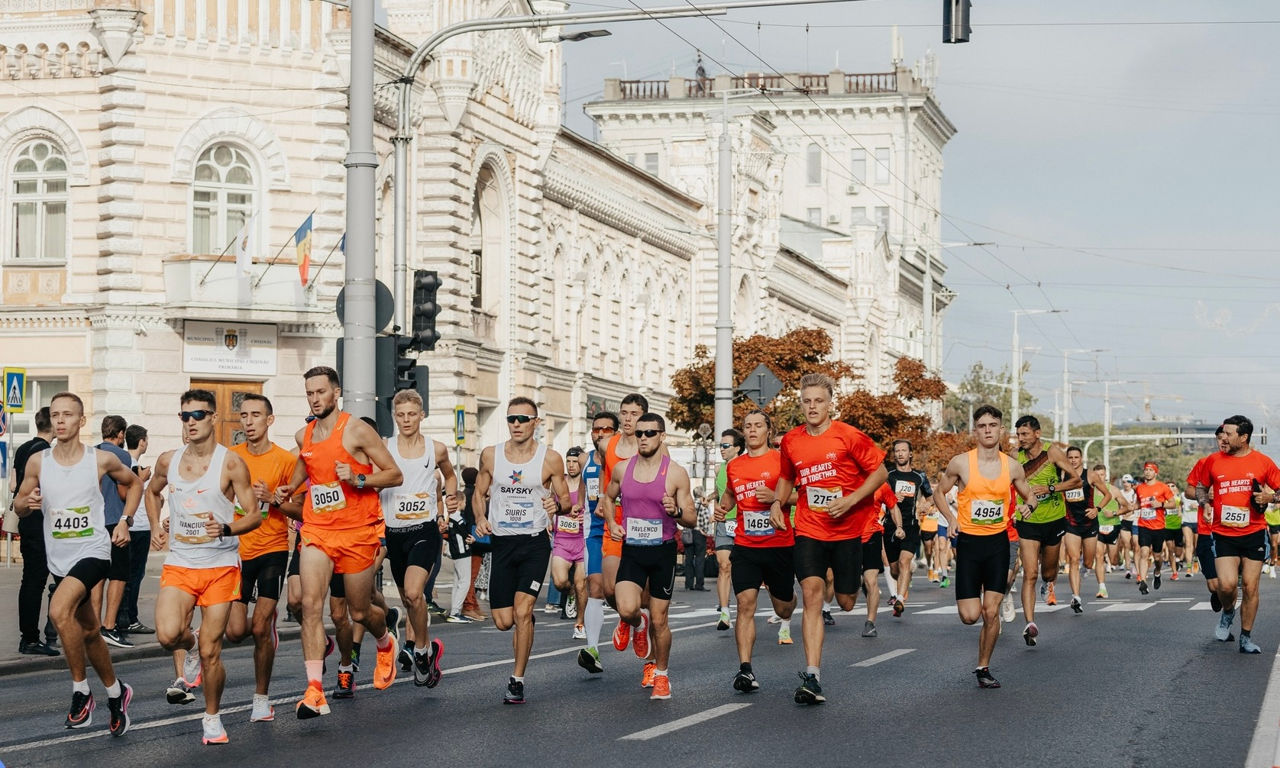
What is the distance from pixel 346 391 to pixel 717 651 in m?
4.50

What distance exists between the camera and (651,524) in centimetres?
1303

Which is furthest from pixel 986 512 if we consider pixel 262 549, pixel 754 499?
pixel 262 549

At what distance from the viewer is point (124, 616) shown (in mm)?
18422

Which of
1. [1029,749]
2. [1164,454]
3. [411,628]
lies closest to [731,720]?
[1029,749]

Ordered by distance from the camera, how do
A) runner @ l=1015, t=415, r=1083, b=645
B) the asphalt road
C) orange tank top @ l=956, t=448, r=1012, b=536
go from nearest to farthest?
the asphalt road
orange tank top @ l=956, t=448, r=1012, b=536
runner @ l=1015, t=415, r=1083, b=645

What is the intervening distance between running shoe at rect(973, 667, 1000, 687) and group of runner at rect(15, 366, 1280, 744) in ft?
0.04

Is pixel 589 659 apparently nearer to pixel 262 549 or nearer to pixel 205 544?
pixel 262 549

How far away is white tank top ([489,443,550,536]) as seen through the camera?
516 inches

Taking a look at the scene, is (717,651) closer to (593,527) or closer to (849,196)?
(593,527)

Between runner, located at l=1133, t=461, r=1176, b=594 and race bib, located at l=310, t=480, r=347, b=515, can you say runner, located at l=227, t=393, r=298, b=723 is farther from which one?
runner, located at l=1133, t=461, r=1176, b=594

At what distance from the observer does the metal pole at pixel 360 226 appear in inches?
731

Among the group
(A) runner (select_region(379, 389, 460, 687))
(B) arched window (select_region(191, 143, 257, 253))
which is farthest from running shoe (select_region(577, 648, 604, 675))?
(B) arched window (select_region(191, 143, 257, 253))

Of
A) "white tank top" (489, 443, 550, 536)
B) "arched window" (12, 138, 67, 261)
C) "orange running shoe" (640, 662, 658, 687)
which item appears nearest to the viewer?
"orange running shoe" (640, 662, 658, 687)

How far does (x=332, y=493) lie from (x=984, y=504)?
195 inches
